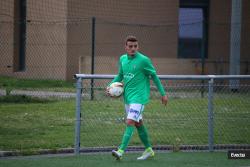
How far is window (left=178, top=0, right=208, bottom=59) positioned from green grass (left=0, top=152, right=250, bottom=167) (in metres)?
18.6

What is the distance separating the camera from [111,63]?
81.6 ft

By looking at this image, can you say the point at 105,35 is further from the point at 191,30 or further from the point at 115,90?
the point at 115,90

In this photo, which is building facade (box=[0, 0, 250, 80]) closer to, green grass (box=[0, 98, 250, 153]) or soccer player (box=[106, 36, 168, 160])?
green grass (box=[0, 98, 250, 153])

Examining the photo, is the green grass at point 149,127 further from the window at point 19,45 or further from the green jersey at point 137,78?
the window at point 19,45

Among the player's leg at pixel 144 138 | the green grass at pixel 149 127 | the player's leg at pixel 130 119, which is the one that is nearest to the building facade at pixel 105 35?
the green grass at pixel 149 127

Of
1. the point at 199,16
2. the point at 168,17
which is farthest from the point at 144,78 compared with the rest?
the point at 199,16

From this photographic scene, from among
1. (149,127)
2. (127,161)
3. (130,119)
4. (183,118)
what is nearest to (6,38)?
(149,127)

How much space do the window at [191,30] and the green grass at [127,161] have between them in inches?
732

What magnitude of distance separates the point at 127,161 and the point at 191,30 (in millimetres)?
19830

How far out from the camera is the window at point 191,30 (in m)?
29.3

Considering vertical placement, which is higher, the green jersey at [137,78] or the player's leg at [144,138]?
the green jersey at [137,78]

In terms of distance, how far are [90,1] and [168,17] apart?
344cm

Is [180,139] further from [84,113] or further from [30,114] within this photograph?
[30,114]

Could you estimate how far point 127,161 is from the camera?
1001 centimetres
